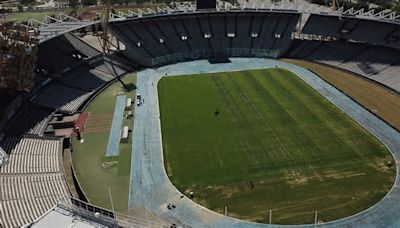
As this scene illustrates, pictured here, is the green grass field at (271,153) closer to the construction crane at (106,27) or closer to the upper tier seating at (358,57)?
the upper tier seating at (358,57)

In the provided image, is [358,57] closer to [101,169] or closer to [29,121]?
[101,169]

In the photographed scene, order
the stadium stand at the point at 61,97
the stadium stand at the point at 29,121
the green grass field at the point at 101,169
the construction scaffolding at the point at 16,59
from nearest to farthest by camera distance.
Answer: the green grass field at the point at 101,169
the stadium stand at the point at 29,121
the construction scaffolding at the point at 16,59
the stadium stand at the point at 61,97

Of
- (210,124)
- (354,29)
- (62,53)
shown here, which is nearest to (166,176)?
(210,124)

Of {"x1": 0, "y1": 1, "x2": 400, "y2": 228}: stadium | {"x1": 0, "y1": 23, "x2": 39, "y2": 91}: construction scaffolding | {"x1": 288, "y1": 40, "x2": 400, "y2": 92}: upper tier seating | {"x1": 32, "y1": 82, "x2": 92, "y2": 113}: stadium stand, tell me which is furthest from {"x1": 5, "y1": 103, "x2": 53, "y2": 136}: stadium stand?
{"x1": 288, "y1": 40, "x2": 400, "y2": 92}: upper tier seating

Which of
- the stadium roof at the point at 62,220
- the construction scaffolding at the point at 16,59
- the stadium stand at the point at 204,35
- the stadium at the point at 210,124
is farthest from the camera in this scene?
the stadium stand at the point at 204,35

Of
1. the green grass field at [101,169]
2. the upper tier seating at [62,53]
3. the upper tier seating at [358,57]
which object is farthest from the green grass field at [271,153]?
the upper tier seating at [62,53]

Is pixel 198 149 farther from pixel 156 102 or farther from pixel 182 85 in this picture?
pixel 182 85
